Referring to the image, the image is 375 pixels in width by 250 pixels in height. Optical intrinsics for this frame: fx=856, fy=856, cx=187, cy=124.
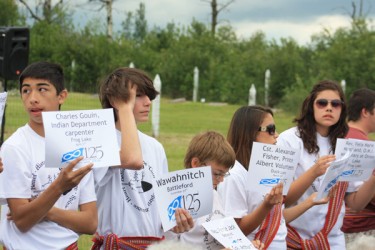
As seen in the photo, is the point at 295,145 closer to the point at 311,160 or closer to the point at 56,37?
the point at 311,160

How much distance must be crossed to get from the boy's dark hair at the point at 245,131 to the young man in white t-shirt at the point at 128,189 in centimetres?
73

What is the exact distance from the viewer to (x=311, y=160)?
5.80 m

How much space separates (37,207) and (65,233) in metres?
0.34

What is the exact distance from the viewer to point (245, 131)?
5328mm

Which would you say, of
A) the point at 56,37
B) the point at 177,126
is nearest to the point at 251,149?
the point at 177,126

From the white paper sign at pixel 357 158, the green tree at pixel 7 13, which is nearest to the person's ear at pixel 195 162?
the white paper sign at pixel 357 158

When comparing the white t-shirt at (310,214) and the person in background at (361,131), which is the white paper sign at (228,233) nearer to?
the white t-shirt at (310,214)

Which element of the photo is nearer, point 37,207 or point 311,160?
point 37,207

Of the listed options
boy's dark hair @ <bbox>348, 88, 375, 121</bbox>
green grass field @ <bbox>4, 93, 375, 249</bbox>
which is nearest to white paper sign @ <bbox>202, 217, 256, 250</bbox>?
boy's dark hair @ <bbox>348, 88, 375, 121</bbox>

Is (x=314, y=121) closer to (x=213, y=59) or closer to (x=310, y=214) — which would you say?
Answer: (x=310, y=214)

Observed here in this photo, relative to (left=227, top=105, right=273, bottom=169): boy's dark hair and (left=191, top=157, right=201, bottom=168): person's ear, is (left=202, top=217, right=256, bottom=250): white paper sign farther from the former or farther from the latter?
(left=227, top=105, right=273, bottom=169): boy's dark hair

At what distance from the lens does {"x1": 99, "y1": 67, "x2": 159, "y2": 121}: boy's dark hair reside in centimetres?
467

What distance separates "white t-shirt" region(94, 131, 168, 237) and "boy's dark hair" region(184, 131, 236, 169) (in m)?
0.28

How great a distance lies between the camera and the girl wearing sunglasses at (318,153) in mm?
5754
